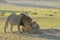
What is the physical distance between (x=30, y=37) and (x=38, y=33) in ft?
3.25

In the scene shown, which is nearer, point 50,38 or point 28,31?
point 50,38

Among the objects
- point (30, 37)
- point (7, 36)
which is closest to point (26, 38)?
point (30, 37)

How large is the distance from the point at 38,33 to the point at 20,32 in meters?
0.83

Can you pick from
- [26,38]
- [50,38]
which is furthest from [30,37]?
[50,38]

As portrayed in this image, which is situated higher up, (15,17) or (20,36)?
(15,17)

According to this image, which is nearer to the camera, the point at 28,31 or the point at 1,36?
the point at 1,36

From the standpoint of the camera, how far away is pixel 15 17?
10.8 metres

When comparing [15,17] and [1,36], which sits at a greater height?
[15,17]

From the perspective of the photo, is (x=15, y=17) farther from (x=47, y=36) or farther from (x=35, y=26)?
(x=47, y=36)

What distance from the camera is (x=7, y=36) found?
10078 mm

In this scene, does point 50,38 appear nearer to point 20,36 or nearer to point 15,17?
point 20,36

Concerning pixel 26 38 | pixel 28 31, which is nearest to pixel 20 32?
pixel 28 31

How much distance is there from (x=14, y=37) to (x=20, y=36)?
1.00 ft

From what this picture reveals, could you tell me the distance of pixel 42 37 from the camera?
985 centimetres
